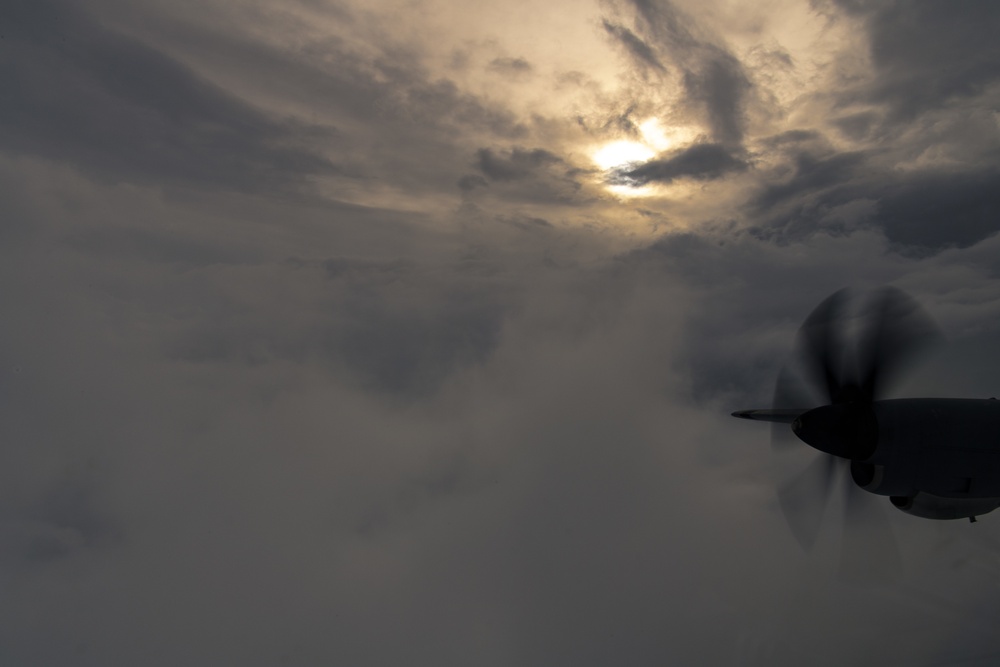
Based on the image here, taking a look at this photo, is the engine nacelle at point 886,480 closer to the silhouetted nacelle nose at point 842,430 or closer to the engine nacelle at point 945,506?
the silhouetted nacelle nose at point 842,430

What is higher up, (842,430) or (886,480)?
(842,430)

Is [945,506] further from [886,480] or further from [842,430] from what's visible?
[842,430]

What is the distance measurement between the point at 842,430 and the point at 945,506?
3361 millimetres

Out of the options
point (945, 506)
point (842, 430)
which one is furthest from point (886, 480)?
point (945, 506)

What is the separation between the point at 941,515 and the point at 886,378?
3288 millimetres

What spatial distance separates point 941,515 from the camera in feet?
38.3

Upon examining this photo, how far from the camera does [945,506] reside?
38.1 feet

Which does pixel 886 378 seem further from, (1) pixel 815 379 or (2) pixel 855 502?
(2) pixel 855 502

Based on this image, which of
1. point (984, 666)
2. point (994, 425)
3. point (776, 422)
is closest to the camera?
point (994, 425)

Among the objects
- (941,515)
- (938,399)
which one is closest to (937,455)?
(938,399)

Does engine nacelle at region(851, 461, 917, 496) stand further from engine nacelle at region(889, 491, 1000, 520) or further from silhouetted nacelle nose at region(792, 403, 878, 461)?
engine nacelle at region(889, 491, 1000, 520)

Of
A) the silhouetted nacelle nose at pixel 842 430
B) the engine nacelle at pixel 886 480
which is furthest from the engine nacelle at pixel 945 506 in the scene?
the silhouetted nacelle nose at pixel 842 430

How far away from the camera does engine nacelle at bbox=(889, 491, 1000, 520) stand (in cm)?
1152

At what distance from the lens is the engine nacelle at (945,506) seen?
11.5m
